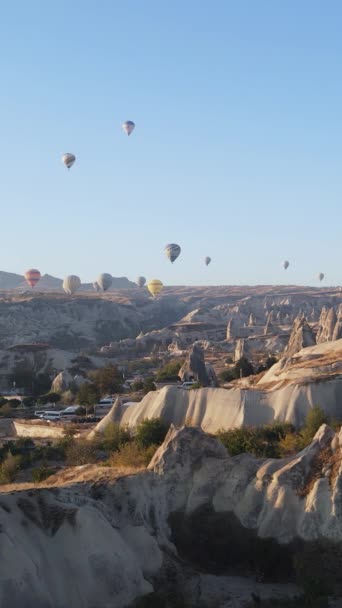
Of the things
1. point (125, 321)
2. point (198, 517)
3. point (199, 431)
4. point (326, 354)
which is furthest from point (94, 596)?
point (125, 321)

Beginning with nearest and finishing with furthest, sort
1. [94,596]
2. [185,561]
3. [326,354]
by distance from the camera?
[94,596] < [185,561] < [326,354]

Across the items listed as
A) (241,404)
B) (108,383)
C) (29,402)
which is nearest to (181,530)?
(241,404)

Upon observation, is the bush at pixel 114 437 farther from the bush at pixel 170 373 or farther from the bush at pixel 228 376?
the bush at pixel 170 373

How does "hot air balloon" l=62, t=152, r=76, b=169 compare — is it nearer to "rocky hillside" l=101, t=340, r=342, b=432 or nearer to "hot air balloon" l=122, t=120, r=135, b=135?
"hot air balloon" l=122, t=120, r=135, b=135

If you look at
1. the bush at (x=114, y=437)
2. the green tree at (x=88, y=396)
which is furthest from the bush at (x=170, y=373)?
the bush at (x=114, y=437)

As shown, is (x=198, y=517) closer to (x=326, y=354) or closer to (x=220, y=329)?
(x=326, y=354)

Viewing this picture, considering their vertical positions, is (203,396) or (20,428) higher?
(203,396)
